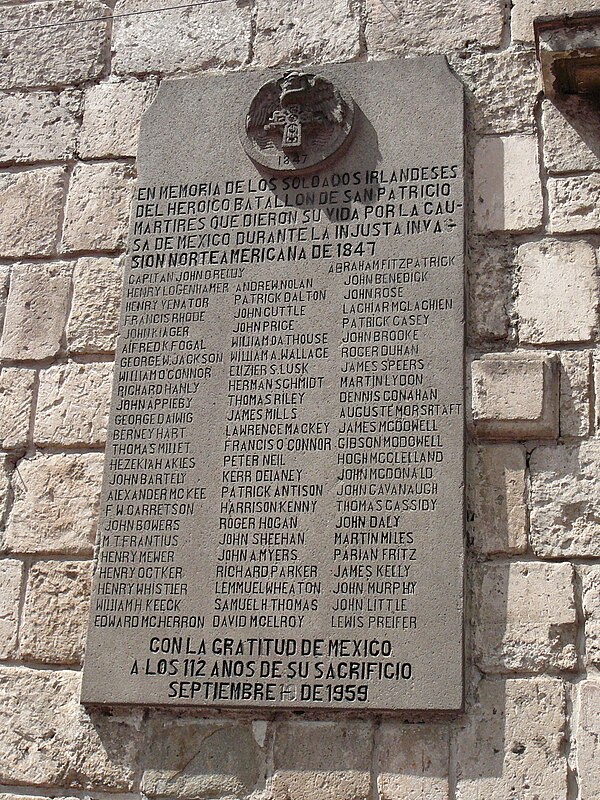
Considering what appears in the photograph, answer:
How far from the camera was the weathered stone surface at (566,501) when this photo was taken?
3.33 m

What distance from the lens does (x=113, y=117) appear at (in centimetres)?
423

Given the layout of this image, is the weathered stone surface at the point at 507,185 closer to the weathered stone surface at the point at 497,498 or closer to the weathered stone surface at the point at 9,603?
the weathered stone surface at the point at 497,498

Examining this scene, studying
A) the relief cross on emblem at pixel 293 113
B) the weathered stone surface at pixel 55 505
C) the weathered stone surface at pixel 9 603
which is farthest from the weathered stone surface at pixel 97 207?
the weathered stone surface at pixel 9 603

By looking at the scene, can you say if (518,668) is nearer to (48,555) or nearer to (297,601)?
(297,601)

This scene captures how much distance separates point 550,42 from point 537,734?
2.09 m

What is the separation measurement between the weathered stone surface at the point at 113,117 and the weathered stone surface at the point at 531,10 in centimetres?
130

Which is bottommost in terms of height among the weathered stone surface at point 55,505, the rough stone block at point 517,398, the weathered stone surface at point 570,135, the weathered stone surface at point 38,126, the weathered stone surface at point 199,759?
the weathered stone surface at point 199,759

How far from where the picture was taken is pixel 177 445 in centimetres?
363

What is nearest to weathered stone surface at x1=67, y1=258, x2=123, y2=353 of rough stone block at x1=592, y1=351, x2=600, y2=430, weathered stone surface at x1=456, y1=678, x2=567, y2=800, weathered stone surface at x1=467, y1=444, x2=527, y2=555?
weathered stone surface at x1=467, y1=444, x2=527, y2=555

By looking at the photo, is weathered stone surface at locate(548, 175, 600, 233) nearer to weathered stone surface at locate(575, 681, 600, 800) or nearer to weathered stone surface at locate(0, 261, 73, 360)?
weathered stone surface at locate(575, 681, 600, 800)

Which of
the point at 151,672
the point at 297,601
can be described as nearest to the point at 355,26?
the point at 297,601

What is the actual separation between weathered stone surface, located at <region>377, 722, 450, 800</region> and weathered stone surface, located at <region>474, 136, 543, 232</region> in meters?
1.57

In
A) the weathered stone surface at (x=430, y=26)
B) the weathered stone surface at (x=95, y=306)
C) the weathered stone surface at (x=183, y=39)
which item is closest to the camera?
the weathered stone surface at (x=95, y=306)

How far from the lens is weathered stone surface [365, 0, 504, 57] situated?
4016mm
